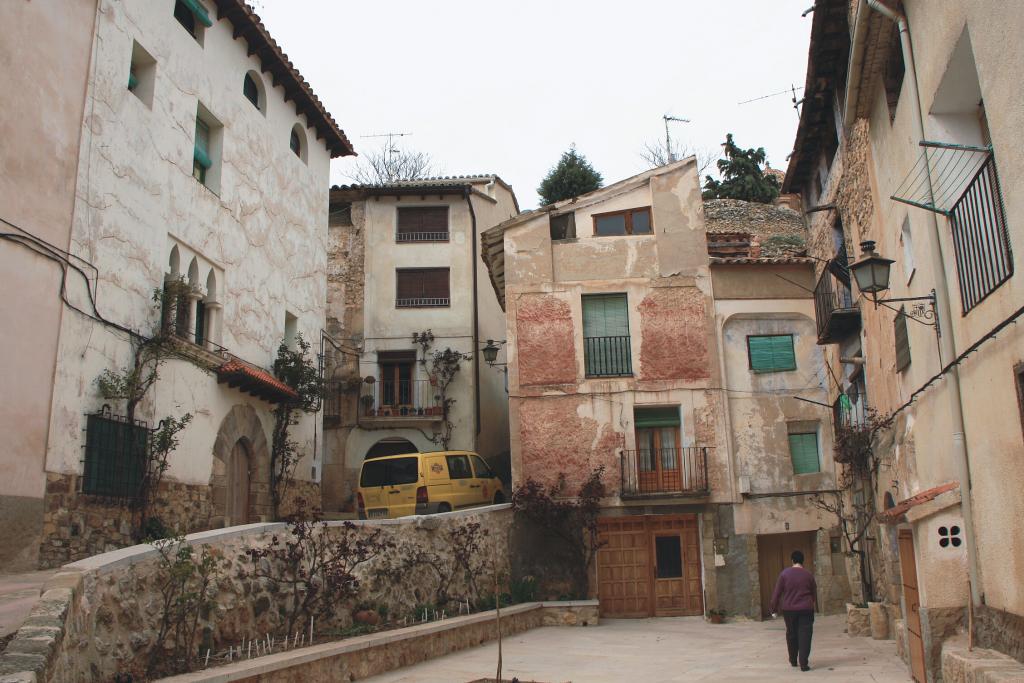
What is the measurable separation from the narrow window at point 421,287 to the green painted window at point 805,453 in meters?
11.0

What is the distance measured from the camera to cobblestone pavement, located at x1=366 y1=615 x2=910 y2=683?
33.0 ft

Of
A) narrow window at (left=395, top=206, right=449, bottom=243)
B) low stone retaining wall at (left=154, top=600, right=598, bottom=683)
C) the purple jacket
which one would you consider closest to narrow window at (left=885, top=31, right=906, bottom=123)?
the purple jacket

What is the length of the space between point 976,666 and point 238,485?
14.1 meters

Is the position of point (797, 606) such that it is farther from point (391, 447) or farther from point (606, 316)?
point (391, 447)

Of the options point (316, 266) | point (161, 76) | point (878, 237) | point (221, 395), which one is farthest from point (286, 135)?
point (878, 237)

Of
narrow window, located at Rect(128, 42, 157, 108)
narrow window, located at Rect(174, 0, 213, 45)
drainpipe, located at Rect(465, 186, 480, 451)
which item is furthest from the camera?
drainpipe, located at Rect(465, 186, 480, 451)

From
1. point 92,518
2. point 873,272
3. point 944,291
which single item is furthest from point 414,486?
point 944,291

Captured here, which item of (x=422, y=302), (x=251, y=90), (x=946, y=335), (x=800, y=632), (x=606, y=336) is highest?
(x=251, y=90)

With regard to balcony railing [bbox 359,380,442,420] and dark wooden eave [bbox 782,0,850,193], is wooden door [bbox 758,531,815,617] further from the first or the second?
balcony railing [bbox 359,380,442,420]

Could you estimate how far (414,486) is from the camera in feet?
59.4

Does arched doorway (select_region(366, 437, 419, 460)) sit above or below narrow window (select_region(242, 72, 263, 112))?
below

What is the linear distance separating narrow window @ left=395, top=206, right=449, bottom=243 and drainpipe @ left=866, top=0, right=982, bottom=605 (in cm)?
1866

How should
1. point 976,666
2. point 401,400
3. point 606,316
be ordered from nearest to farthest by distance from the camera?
point 976,666, point 606,316, point 401,400

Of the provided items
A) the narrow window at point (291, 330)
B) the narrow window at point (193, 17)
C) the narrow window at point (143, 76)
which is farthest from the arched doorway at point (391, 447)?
the narrow window at point (143, 76)
